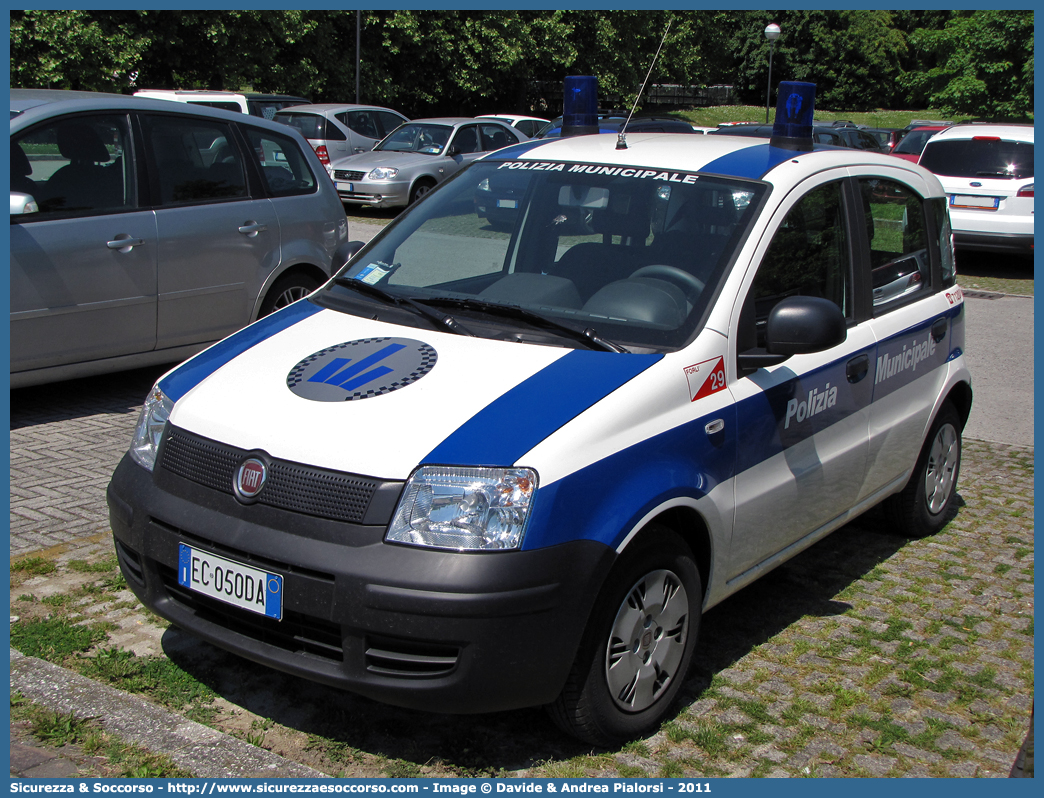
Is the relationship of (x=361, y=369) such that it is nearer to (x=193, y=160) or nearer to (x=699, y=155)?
(x=699, y=155)

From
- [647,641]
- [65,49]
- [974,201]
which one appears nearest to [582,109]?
[647,641]

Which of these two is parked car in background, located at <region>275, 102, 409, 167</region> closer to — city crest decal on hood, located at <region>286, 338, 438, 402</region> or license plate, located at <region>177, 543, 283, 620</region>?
city crest decal on hood, located at <region>286, 338, 438, 402</region>

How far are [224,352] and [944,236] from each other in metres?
3.51

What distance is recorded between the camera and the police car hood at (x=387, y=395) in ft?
9.72

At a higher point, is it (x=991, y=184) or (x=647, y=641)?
(x=991, y=184)

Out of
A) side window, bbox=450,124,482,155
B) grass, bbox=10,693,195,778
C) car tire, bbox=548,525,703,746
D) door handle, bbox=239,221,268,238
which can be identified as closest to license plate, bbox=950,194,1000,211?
side window, bbox=450,124,482,155

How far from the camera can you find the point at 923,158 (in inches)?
587

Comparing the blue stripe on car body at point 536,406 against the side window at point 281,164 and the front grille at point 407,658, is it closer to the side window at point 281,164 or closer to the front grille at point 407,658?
the front grille at point 407,658

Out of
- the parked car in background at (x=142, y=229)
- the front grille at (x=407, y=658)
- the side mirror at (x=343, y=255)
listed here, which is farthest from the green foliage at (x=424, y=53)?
the front grille at (x=407, y=658)

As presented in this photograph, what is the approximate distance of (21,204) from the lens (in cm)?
579

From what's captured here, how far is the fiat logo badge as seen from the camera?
305 cm

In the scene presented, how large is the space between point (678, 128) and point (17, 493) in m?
17.2

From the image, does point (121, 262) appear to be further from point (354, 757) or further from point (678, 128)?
point (678, 128)

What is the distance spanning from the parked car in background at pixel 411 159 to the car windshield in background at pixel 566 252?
12.6m
